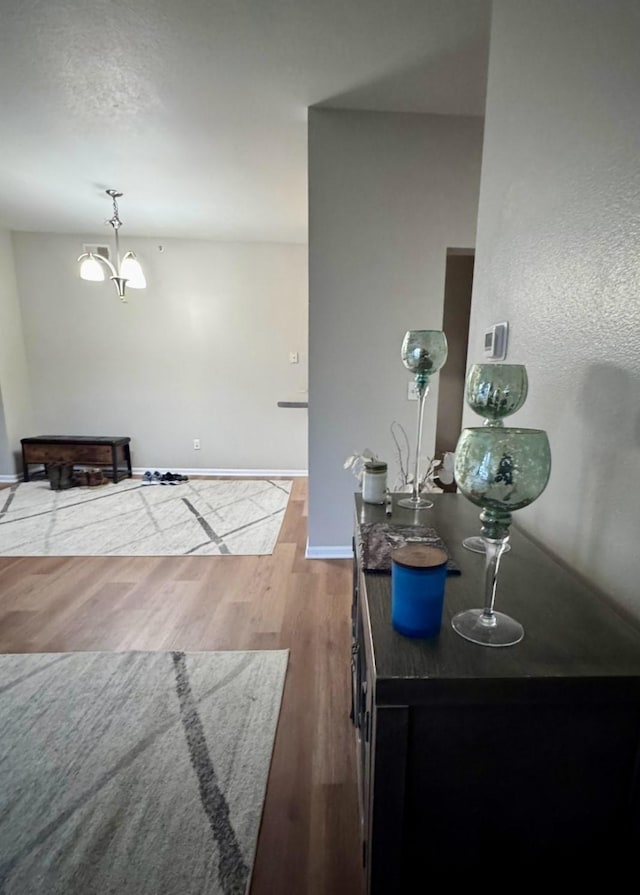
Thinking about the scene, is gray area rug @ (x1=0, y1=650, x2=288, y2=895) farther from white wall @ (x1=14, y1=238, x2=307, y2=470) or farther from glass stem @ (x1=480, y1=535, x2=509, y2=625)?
white wall @ (x1=14, y1=238, x2=307, y2=470)

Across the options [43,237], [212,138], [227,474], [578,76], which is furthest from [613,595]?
[43,237]

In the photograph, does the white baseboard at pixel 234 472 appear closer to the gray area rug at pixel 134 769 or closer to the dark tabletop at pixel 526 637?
the gray area rug at pixel 134 769

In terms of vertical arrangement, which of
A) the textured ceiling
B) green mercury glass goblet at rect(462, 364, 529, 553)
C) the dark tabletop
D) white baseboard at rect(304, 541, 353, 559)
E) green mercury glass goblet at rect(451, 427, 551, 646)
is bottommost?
white baseboard at rect(304, 541, 353, 559)

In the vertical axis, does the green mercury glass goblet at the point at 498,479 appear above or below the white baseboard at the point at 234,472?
above

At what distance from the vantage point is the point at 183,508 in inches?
139

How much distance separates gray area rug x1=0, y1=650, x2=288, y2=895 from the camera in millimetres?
988

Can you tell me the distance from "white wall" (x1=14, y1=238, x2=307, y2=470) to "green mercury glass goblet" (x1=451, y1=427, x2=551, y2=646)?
395cm

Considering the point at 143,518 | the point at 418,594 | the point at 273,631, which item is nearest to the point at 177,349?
the point at 143,518

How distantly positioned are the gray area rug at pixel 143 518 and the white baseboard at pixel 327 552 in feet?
0.97

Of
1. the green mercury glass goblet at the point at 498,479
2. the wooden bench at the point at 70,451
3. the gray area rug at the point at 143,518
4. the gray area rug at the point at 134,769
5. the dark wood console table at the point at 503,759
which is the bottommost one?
the gray area rug at the point at 143,518

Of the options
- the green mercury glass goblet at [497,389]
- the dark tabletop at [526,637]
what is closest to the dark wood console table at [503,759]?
the dark tabletop at [526,637]

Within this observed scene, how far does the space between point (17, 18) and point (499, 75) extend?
1814 mm

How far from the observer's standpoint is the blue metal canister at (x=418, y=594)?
59 centimetres

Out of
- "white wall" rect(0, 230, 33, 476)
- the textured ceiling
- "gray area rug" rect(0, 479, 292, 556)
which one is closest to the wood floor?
"gray area rug" rect(0, 479, 292, 556)
